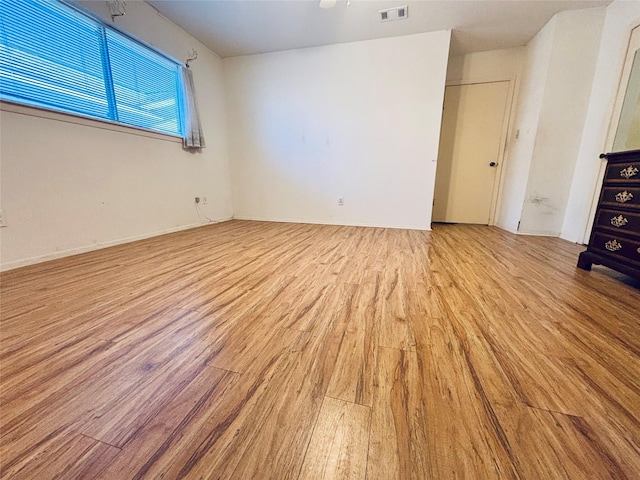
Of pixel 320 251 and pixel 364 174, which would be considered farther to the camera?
pixel 364 174

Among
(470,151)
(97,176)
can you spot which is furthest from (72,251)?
(470,151)

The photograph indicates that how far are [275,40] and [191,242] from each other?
293 centimetres

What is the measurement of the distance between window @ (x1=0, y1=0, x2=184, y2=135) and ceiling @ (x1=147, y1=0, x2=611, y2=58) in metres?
0.70

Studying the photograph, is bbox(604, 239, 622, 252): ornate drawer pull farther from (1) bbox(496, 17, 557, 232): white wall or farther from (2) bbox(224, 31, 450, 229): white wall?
(2) bbox(224, 31, 450, 229): white wall

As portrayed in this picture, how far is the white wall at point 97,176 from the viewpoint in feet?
6.06

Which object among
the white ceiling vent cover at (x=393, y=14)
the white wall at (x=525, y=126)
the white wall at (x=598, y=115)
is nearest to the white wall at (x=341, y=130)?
the white ceiling vent cover at (x=393, y=14)

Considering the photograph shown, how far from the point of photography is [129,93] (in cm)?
260

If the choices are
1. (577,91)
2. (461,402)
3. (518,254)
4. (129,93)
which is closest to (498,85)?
(577,91)

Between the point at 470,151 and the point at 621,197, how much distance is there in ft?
8.48

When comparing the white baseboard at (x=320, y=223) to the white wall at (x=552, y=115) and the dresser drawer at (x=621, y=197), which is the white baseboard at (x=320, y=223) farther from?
the dresser drawer at (x=621, y=197)

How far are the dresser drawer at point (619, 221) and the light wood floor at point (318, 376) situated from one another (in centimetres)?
37

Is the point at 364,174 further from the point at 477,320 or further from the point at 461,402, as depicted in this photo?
the point at 461,402

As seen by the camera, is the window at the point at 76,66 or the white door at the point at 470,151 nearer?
the window at the point at 76,66

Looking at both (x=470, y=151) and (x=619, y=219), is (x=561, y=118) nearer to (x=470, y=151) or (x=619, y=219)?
(x=470, y=151)
